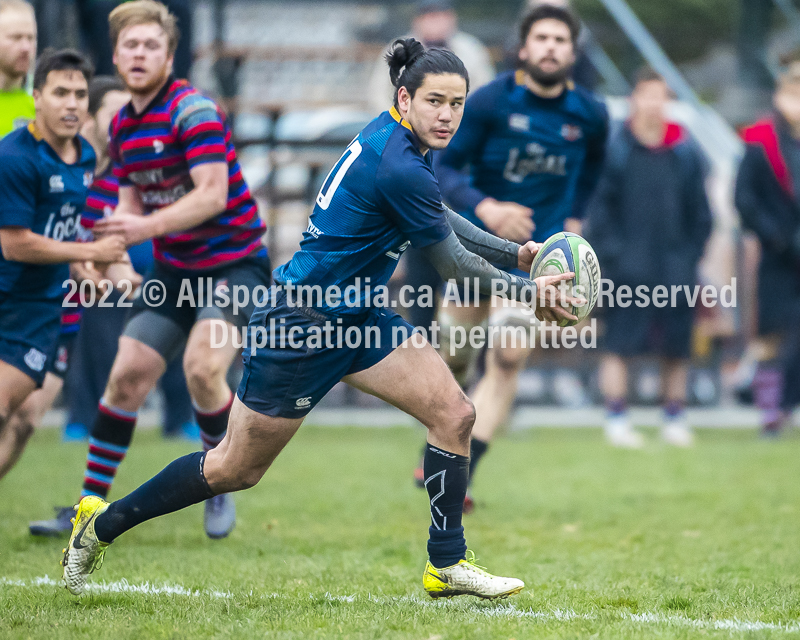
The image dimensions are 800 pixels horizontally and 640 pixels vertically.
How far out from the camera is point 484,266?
3.73 m

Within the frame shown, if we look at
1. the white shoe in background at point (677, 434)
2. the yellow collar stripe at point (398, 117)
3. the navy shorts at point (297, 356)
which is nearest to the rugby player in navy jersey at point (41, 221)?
the navy shorts at point (297, 356)

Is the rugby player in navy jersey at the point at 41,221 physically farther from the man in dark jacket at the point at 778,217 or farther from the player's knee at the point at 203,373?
the man in dark jacket at the point at 778,217

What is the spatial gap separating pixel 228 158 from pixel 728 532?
315cm

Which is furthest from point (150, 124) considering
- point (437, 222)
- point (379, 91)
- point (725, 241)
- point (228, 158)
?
point (725, 241)

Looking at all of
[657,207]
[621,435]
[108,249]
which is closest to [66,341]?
[108,249]

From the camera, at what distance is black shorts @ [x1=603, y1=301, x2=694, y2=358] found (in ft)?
30.9

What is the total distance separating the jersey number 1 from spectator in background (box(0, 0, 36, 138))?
2346 mm

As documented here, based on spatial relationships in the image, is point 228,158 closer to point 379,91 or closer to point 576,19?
point 576,19

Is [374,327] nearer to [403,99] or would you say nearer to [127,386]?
[403,99]

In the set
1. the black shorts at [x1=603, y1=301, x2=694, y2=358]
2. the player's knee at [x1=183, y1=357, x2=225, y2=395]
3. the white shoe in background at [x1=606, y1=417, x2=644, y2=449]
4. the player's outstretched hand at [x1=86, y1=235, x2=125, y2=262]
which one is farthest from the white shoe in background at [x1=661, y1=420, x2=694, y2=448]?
the player's outstretched hand at [x1=86, y1=235, x2=125, y2=262]

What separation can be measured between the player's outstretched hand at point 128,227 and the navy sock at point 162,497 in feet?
3.95

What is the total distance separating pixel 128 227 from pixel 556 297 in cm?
205

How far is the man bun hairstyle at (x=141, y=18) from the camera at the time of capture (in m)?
4.89

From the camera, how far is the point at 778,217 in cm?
977
